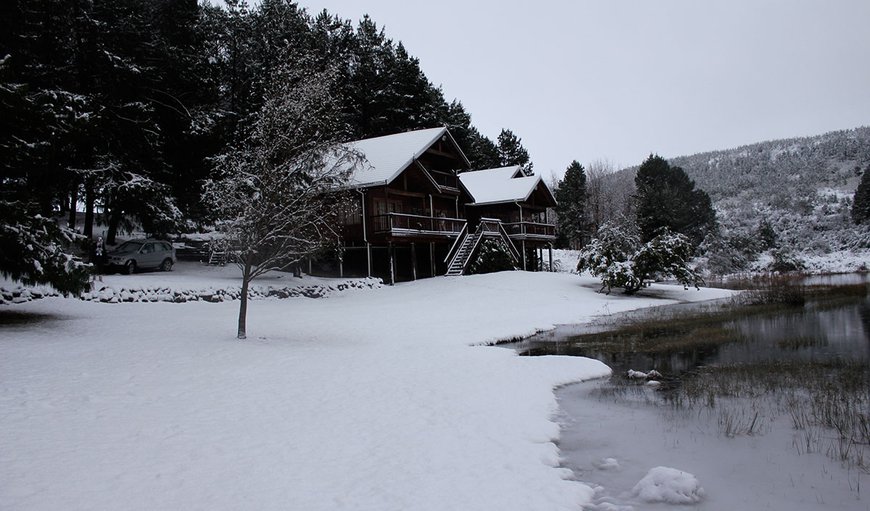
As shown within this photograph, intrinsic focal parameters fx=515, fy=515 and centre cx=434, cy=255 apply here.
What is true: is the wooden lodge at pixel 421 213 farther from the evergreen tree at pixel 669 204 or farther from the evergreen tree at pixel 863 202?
the evergreen tree at pixel 863 202

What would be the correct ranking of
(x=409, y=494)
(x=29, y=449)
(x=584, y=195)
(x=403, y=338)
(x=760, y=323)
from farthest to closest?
(x=584, y=195) → (x=760, y=323) → (x=403, y=338) → (x=29, y=449) → (x=409, y=494)

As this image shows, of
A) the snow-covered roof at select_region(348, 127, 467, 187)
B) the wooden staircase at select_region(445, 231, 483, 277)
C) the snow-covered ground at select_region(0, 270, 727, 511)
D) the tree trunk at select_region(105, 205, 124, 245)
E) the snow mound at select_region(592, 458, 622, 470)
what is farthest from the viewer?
the wooden staircase at select_region(445, 231, 483, 277)

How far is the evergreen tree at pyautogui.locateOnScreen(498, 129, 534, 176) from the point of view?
67750mm

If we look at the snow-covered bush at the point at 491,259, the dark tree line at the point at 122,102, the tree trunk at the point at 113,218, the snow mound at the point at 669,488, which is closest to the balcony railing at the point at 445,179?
the snow-covered bush at the point at 491,259

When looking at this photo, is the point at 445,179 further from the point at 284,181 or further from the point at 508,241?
the point at 284,181

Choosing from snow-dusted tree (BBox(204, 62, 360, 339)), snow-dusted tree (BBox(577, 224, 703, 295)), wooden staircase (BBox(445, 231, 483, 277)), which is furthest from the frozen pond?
wooden staircase (BBox(445, 231, 483, 277))

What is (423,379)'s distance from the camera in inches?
401

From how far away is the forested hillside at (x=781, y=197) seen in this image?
59500 mm

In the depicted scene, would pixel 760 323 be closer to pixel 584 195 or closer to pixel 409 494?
Answer: pixel 409 494

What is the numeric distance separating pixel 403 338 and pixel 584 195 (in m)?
51.2

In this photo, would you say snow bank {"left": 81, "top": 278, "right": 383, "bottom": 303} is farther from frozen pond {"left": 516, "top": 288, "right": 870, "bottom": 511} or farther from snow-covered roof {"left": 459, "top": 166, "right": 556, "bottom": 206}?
snow-covered roof {"left": 459, "top": 166, "right": 556, "bottom": 206}

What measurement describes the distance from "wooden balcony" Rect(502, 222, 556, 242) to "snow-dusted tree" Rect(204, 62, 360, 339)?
1922cm

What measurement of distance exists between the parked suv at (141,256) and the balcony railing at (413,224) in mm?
11073

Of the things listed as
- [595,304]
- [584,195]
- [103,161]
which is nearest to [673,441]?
[595,304]
